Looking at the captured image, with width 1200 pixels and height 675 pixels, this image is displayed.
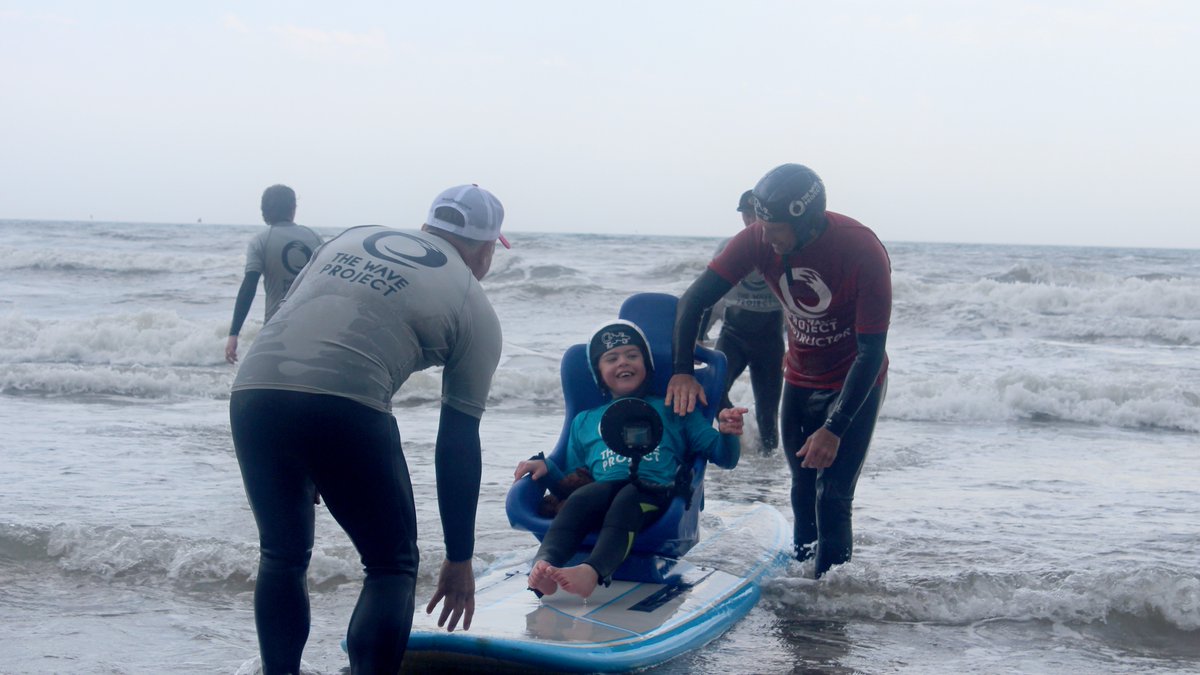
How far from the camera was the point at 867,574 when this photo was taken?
4.93 meters

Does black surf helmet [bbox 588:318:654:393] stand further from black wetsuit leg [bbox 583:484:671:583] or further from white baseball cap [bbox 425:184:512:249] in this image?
white baseball cap [bbox 425:184:512:249]

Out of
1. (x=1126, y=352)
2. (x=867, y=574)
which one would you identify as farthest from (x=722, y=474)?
(x=1126, y=352)

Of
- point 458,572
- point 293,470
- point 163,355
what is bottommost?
point 163,355

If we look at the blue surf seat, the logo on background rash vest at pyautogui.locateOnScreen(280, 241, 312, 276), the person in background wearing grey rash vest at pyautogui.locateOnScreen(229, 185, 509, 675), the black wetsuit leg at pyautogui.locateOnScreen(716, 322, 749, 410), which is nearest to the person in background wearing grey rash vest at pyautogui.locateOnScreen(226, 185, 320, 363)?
the logo on background rash vest at pyautogui.locateOnScreen(280, 241, 312, 276)

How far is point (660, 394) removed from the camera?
5.07 meters

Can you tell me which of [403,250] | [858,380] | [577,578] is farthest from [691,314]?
[403,250]

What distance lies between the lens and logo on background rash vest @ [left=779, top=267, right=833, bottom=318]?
4293 millimetres

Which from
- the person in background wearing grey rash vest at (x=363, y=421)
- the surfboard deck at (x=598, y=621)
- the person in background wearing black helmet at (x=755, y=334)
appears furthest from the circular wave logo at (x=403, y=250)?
the person in background wearing black helmet at (x=755, y=334)

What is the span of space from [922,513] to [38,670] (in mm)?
4562

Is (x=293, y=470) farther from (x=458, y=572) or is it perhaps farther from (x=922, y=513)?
(x=922, y=513)

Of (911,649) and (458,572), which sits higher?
(458,572)

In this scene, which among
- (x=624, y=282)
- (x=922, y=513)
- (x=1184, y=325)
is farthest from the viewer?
(x=624, y=282)

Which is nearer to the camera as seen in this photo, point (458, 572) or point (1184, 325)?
point (458, 572)

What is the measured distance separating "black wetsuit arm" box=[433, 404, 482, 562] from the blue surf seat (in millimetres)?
1622
